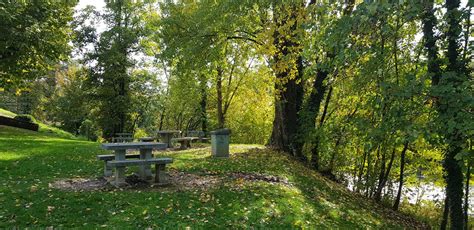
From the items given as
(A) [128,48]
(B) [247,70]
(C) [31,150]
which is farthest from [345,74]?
(A) [128,48]

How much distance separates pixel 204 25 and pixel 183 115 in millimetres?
23461

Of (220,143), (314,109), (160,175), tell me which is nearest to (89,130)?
(220,143)

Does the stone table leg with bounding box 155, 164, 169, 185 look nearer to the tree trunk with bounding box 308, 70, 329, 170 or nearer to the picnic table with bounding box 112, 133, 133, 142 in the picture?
the tree trunk with bounding box 308, 70, 329, 170

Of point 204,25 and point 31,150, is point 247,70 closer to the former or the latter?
point 204,25

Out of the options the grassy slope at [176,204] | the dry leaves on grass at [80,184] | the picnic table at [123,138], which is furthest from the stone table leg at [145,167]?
the picnic table at [123,138]

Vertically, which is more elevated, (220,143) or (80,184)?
(220,143)

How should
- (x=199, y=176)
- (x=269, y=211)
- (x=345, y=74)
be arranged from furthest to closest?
(x=345, y=74) → (x=199, y=176) → (x=269, y=211)

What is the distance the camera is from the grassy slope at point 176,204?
Result: 5312mm

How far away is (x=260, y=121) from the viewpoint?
2709 centimetres

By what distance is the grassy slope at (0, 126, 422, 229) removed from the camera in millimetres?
5312

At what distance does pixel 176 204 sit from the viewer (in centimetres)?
607

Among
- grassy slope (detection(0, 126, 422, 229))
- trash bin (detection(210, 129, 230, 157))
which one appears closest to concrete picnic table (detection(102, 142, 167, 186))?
grassy slope (detection(0, 126, 422, 229))

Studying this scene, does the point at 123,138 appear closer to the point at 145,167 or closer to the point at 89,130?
the point at 145,167

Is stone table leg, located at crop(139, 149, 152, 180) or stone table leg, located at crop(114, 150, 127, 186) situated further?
stone table leg, located at crop(139, 149, 152, 180)
